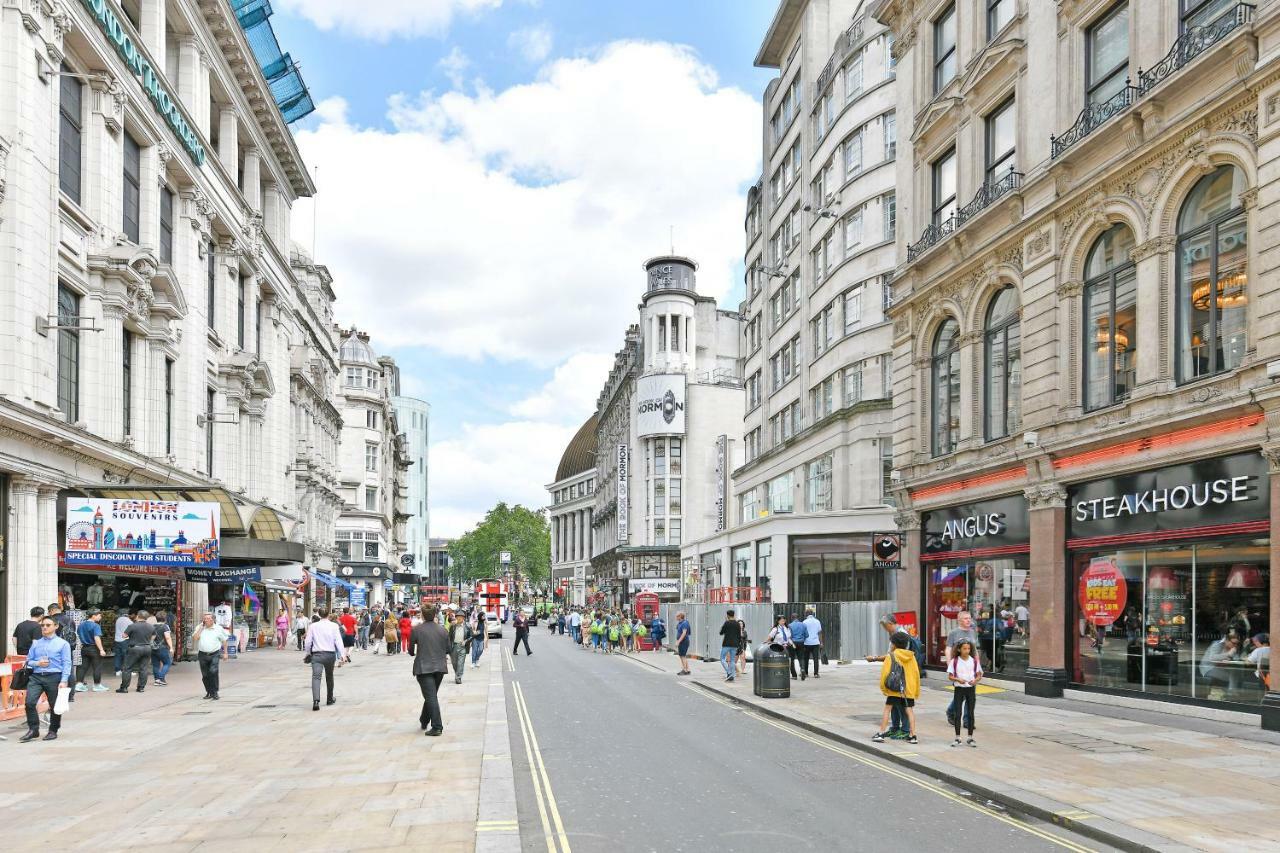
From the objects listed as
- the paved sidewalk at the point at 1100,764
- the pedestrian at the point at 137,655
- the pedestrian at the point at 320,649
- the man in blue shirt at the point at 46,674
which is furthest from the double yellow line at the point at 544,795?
the pedestrian at the point at 137,655

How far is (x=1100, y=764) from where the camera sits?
41.5 ft

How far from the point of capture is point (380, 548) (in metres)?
91.2

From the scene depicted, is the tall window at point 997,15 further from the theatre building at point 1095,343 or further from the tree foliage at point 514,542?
the tree foliage at point 514,542

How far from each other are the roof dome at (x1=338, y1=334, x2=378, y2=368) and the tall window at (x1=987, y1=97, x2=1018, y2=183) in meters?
74.6

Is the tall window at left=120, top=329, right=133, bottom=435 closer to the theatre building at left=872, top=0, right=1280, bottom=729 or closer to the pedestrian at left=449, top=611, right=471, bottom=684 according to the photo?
the pedestrian at left=449, top=611, right=471, bottom=684

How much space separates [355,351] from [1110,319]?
261ft

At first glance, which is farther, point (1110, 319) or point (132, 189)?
point (132, 189)

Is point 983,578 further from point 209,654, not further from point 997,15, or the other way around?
point 209,654

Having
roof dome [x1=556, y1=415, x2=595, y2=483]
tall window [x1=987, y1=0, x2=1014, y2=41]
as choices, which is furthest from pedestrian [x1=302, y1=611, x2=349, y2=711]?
roof dome [x1=556, y1=415, x2=595, y2=483]

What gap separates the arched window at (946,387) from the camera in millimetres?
25766

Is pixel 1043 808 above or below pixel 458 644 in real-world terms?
above

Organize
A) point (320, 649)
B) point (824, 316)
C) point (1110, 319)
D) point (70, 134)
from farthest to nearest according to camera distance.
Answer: point (824, 316) → point (70, 134) → point (1110, 319) → point (320, 649)

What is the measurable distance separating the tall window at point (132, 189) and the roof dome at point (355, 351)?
62.8 m

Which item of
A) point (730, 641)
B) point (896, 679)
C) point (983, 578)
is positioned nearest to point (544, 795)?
point (896, 679)
